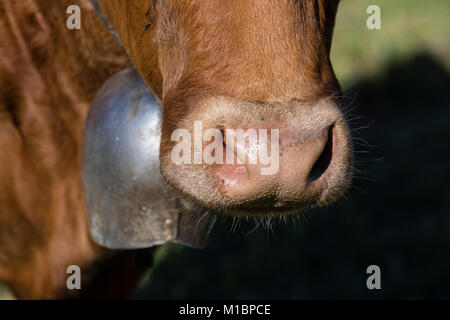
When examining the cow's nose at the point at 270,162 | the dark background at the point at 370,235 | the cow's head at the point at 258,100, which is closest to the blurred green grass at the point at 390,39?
the dark background at the point at 370,235

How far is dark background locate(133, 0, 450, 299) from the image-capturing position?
402 cm

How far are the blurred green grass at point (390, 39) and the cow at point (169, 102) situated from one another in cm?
360

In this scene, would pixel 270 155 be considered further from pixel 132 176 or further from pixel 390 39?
pixel 390 39

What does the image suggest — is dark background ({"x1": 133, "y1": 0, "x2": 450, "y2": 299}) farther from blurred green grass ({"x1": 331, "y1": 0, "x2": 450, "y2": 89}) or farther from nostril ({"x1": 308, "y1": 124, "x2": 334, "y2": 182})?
nostril ({"x1": 308, "y1": 124, "x2": 334, "y2": 182})

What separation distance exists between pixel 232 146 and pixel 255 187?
115mm

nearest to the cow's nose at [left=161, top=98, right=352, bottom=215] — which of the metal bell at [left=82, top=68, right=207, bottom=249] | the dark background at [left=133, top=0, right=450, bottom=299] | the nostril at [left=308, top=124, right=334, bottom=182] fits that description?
the nostril at [left=308, top=124, right=334, bottom=182]

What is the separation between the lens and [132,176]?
2.55m

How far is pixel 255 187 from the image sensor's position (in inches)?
69.5

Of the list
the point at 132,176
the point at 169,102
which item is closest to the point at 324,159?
the point at 169,102

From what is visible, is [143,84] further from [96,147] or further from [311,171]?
[311,171]

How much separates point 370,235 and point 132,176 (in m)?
2.28
